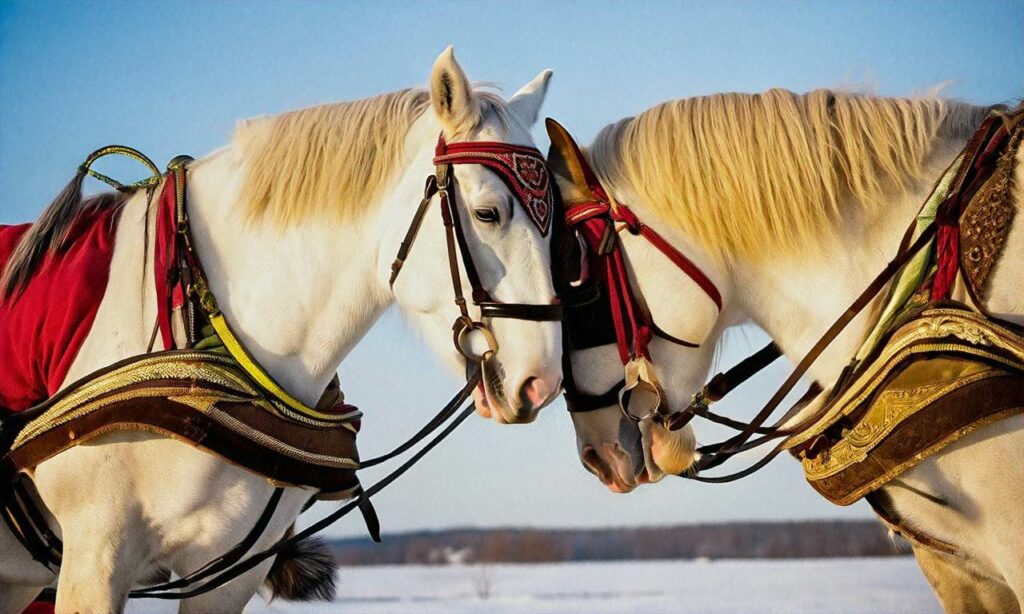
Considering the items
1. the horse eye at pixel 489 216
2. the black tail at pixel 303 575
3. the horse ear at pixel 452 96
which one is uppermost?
the horse ear at pixel 452 96

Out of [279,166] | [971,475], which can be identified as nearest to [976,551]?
[971,475]

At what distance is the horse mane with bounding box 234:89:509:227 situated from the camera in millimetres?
Answer: 3475

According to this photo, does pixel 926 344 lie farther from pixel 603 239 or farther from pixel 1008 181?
pixel 603 239

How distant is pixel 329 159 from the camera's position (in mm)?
3488

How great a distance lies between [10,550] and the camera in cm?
356

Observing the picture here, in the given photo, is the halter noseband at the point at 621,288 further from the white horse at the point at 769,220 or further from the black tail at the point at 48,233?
the black tail at the point at 48,233

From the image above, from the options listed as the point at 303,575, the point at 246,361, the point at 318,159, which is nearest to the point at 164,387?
the point at 246,361

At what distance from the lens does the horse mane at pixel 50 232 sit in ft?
11.9

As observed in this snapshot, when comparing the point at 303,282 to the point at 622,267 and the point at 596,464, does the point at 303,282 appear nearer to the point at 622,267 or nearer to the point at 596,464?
the point at 622,267

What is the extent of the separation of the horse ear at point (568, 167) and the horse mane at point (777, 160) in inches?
4.8

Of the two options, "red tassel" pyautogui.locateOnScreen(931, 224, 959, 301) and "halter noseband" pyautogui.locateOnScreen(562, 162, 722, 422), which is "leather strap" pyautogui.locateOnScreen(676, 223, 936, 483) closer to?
"red tassel" pyautogui.locateOnScreen(931, 224, 959, 301)

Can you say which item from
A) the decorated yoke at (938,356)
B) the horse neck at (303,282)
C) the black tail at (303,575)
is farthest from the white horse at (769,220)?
the black tail at (303,575)

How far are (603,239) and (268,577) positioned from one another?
6.54 feet

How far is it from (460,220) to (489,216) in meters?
0.09
